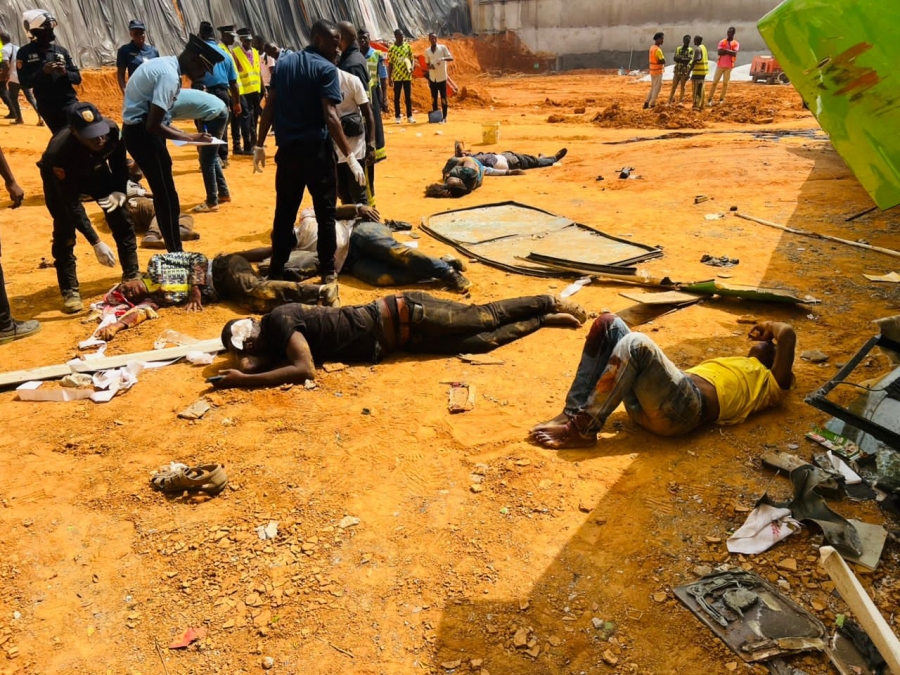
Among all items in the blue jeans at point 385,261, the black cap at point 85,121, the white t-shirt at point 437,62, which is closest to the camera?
the black cap at point 85,121

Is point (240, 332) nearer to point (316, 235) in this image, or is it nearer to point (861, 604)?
point (316, 235)

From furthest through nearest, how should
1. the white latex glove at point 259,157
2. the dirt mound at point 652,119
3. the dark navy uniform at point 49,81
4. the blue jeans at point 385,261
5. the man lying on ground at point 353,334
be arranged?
the dirt mound at point 652,119
the white latex glove at point 259,157
the dark navy uniform at point 49,81
the blue jeans at point 385,261
the man lying on ground at point 353,334

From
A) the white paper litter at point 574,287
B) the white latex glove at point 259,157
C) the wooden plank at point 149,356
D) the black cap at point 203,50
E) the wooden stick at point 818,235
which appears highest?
the black cap at point 203,50

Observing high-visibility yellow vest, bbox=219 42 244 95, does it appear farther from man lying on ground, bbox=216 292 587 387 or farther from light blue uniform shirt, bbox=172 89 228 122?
man lying on ground, bbox=216 292 587 387

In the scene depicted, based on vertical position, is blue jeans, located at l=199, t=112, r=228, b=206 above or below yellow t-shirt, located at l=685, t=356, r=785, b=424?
above

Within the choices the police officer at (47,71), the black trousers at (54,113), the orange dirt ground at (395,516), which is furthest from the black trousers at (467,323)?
the black trousers at (54,113)

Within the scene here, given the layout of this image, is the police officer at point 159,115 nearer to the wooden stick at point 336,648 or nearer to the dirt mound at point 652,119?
the wooden stick at point 336,648

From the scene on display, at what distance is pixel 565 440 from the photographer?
315cm

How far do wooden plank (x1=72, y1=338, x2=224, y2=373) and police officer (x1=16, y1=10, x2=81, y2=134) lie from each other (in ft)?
8.78

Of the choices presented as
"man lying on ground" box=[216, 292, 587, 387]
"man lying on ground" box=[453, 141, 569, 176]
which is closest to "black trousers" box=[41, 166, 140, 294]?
"man lying on ground" box=[216, 292, 587, 387]

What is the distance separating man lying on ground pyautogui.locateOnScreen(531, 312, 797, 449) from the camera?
119 inches

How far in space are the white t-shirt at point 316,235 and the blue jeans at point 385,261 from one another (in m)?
0.08

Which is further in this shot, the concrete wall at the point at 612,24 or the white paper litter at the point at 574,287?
the concrete wall at the point at 612,24

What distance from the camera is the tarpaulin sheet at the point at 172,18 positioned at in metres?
15.2
